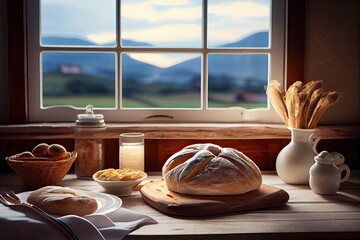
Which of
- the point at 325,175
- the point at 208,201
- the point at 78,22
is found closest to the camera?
the point at 208,201

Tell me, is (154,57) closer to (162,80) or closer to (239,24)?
(162,80)

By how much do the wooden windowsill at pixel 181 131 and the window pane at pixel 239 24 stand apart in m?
0.36

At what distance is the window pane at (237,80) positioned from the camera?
2.06 meters

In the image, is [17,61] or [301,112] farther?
[17,61]

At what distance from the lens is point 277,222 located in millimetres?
1306

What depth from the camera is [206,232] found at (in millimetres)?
1215

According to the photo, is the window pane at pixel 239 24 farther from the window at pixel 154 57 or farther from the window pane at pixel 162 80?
the window pane at pixel 162 80

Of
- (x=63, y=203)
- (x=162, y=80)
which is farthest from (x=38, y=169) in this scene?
(x=162, y=80)

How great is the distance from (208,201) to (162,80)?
79 cm

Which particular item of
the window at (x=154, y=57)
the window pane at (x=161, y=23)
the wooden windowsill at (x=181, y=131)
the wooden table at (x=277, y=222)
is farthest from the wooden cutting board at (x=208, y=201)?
the window pane at (x=161, y=23)

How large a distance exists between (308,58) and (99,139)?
2.86 feet

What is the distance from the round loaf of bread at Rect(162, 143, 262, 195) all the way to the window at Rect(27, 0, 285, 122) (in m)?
0.55

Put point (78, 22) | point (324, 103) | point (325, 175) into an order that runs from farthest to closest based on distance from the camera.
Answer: point (78, 22), point (324, 103), point (325, 175)

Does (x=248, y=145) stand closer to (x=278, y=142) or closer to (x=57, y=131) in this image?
(x=278, y=142)
